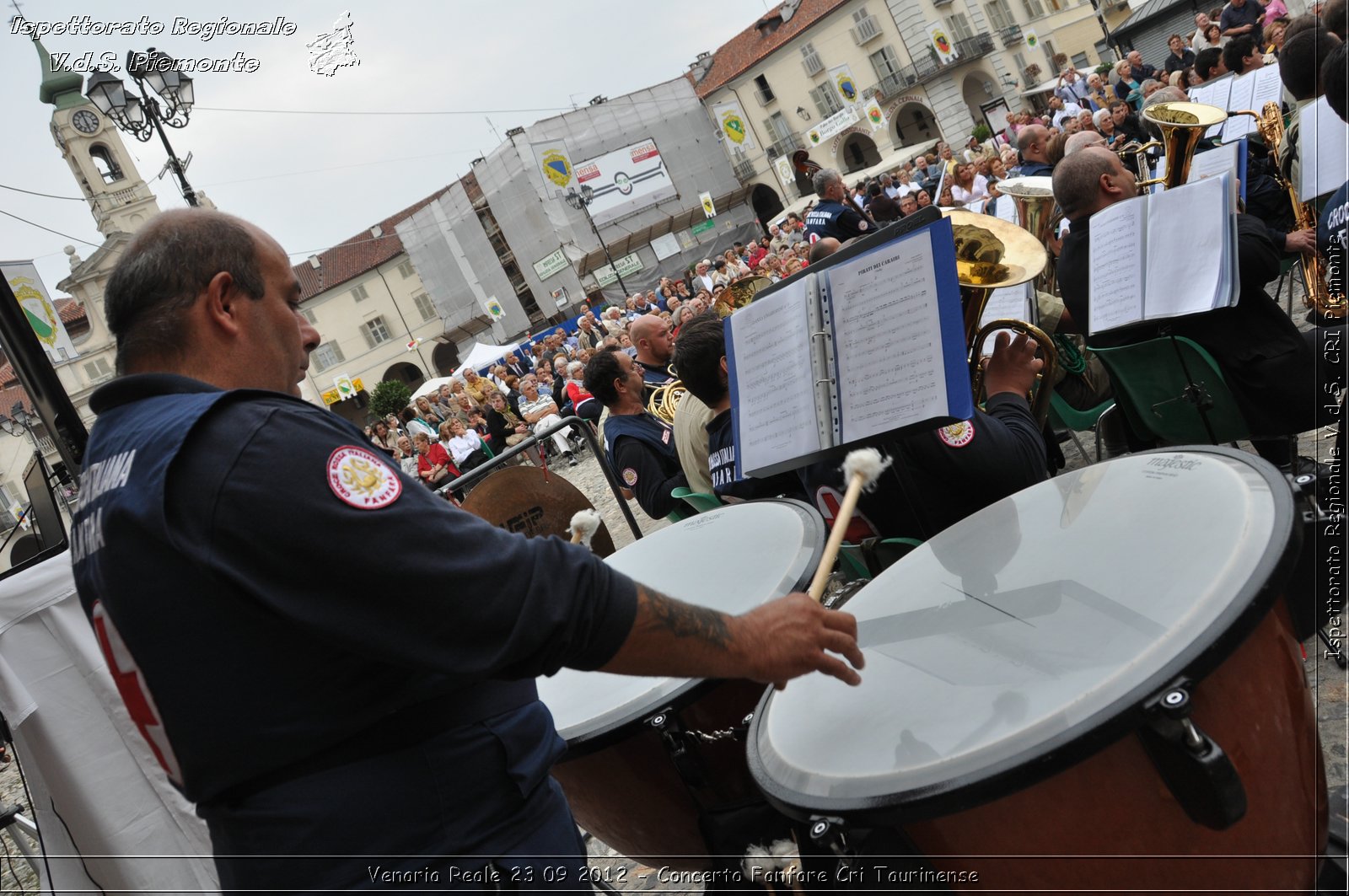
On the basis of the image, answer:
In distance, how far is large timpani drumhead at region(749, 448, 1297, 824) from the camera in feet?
4.31

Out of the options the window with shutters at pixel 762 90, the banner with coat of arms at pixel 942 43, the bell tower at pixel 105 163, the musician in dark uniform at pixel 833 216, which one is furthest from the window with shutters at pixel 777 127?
the musician in dark uniform at pixel 833 216

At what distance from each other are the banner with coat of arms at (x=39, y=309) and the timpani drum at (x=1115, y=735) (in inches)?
143

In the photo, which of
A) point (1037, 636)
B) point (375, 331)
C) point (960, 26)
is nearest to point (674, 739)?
point (1037, 636)

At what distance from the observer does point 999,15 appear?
151 ft

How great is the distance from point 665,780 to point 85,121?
26.8 feet

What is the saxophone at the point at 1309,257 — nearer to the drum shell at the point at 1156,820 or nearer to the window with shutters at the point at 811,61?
the drum shell at the point at 1156,820

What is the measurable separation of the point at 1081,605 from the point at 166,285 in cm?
164

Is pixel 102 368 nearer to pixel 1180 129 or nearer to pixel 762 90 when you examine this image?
pixel 1180 129

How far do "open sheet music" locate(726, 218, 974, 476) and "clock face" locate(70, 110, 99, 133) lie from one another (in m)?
7.18

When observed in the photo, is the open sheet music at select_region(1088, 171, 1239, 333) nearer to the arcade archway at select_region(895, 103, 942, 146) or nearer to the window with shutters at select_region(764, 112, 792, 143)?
the arcade archway at select_region(895, 103, 942, 146)

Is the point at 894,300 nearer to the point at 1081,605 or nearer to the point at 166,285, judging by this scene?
the point at 1081,605

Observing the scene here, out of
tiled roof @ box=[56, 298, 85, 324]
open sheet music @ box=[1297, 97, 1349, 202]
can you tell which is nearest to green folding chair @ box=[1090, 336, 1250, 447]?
open sheet music @ box=[1297, 97, 1349, 202]

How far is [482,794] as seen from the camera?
1492 mm

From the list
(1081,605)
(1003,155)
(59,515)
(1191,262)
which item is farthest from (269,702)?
(1003,155)
